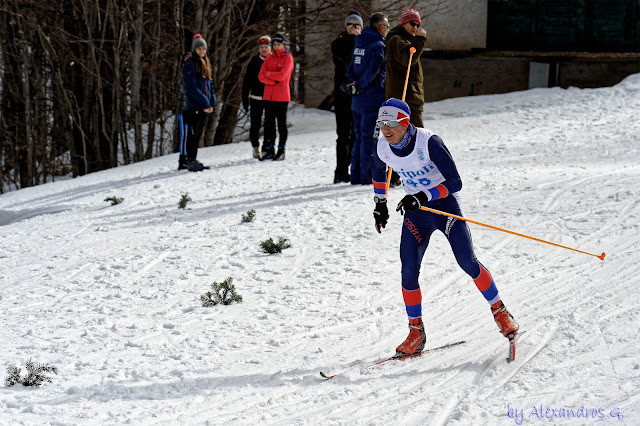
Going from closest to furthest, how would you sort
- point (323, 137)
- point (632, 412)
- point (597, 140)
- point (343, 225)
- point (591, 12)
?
point (632, 412), point (343, 225), point (597, 140), point (323, 137), point (591, 12)

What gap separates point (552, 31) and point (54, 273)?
14.9 metres

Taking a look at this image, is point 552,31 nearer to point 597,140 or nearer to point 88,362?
point 597,140

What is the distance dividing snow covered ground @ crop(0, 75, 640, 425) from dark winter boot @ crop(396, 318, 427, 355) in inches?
4.5

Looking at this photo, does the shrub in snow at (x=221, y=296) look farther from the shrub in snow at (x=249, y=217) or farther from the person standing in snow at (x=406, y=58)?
the person standing in snow at (x=406, y=58)

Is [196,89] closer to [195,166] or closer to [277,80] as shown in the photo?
[277,80]

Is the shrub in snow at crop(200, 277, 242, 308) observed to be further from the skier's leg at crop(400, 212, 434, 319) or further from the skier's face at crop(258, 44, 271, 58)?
the skier's face at crop(258, 44, 271, 58)

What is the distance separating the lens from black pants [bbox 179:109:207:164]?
1148cm

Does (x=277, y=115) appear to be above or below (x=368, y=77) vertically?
below

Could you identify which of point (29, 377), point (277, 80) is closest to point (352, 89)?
point (277, 80)

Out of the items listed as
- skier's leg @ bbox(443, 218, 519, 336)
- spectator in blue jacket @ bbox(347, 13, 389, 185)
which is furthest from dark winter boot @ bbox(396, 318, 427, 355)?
spectator in blue jacket @ bbox(347, 13, 389, 185)

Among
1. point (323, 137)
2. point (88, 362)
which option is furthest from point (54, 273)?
point (323, 137)

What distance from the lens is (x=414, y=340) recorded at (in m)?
5.34

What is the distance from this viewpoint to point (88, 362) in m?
5.38

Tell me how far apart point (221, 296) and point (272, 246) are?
138cm
